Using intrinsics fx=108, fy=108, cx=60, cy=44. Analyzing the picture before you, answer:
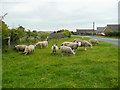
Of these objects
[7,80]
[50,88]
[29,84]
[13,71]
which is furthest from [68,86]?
[13,71]

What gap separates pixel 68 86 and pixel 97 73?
1.89 metres

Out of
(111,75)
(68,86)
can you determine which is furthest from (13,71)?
(111,75)

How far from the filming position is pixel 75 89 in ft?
12.6

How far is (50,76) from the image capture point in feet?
16.1

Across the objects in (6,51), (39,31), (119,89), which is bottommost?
(119,89)

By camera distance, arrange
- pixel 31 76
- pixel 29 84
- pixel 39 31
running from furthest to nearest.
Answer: pixel 39 31 < pixel 31 76 < pixel 29 84

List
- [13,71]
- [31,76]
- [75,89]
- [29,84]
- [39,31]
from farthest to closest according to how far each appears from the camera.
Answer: [39,31]
[13,71]
[31,76]
[29,84]
[75,89]

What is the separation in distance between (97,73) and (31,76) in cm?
310

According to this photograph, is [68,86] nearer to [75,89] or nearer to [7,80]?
[75,89]

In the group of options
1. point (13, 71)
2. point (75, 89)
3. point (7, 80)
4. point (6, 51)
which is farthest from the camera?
point (6, 51)

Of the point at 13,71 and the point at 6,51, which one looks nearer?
the point at 13,71

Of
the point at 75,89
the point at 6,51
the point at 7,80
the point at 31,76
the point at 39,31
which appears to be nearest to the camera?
the point at 75,89

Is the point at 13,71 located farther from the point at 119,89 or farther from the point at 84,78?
the point at 119,89

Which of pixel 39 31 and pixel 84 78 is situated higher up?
pixel 39 31
